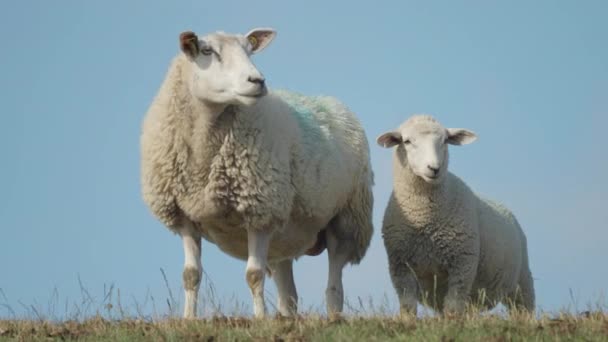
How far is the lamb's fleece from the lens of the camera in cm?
1070

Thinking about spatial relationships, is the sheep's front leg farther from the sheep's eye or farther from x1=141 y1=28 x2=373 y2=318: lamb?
the sheep's eye

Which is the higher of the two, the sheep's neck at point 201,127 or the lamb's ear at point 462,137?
the lamb's ear at point 462,137

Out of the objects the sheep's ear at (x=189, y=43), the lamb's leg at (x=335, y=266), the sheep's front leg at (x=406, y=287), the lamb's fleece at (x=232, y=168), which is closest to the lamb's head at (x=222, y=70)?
the sheep's ear at (x=189, y=43)

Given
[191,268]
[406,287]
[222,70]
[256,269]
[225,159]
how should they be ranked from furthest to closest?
[406,287] → [191,268] → [256,269] → [225,159] → [222,70]

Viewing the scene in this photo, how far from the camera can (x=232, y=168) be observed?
10.7m

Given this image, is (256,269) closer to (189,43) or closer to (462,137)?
(189,43)

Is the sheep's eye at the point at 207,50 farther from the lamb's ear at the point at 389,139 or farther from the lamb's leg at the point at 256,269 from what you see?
the lamb's ear at the point at 389,139

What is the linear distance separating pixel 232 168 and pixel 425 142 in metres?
2.59

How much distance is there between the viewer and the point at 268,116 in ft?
36.3

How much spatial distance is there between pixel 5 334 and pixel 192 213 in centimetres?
234

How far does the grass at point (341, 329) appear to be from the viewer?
789 centimetres

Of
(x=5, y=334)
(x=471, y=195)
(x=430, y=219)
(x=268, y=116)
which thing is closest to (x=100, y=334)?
(x=5, y=334)

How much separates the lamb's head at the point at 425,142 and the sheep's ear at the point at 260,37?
1910mm

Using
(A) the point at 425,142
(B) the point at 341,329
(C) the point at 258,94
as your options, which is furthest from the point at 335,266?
(B) the point at 341,329
